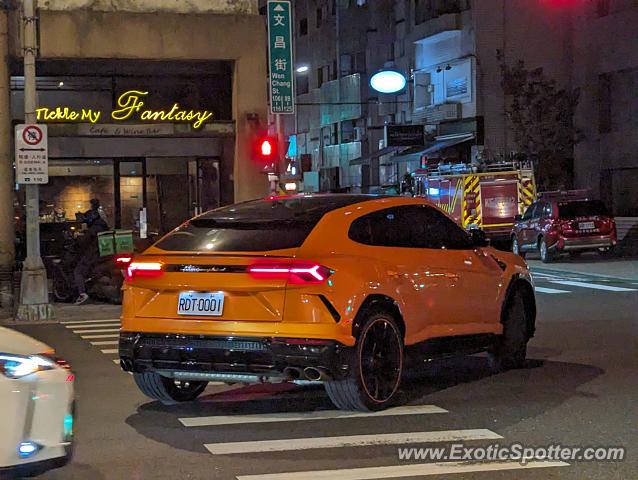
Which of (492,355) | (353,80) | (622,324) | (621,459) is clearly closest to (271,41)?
(622,324)

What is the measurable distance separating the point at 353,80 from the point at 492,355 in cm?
3997

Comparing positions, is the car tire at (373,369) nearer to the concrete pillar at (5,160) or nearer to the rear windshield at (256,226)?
the rear windshield at (256,226)

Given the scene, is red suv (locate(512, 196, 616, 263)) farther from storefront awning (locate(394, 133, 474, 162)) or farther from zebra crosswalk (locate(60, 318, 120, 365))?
zebra crosswalk (locate(60, 318, 120, 365))

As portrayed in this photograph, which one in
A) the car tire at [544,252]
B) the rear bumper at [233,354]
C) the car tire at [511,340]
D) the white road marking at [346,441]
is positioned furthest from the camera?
the car tire at [544,252]

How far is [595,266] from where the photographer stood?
A: 26484 mm

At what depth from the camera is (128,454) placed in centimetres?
725

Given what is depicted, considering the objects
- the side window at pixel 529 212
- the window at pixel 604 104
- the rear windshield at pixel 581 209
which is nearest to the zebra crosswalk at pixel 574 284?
the rear windshield at pixel 581 209

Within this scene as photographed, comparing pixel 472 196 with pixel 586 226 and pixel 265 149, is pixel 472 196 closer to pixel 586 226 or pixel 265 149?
pixel 586 226

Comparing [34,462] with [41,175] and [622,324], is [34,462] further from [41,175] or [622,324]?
[41,175]

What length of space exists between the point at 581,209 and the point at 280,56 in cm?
1056

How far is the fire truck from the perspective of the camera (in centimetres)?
3122

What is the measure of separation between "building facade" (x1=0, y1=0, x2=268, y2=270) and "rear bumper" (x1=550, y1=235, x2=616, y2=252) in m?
9.79

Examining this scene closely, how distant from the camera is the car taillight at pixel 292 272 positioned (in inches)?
313

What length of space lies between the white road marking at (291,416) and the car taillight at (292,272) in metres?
1.20
